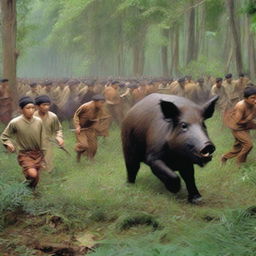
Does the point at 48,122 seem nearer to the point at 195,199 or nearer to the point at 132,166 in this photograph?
the point at 132,166

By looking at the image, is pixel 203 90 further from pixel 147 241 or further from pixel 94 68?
pixel 94 68

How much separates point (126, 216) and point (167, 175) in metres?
1.13

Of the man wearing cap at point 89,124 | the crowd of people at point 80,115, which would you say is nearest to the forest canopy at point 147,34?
the crowd of people at point 80,115

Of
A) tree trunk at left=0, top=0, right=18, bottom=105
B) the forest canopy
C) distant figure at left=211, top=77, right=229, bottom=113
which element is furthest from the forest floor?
the forest canopy

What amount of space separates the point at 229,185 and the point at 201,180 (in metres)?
0.67

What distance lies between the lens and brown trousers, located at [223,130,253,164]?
9172 millimetres

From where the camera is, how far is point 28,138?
7.43m

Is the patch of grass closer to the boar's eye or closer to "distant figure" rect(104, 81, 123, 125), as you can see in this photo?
the boar's eye

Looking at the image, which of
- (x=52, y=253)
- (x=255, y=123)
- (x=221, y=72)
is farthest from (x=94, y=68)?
(x=52, y=253)

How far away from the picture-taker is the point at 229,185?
850 centimetres

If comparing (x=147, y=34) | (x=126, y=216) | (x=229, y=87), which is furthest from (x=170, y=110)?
(x=147, y=34)

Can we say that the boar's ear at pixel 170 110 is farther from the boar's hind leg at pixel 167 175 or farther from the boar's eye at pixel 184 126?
the boar's hind leg at pixel 167 175

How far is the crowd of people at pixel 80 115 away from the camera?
7.42 metres

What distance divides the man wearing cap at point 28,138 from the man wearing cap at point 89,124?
330 cm
